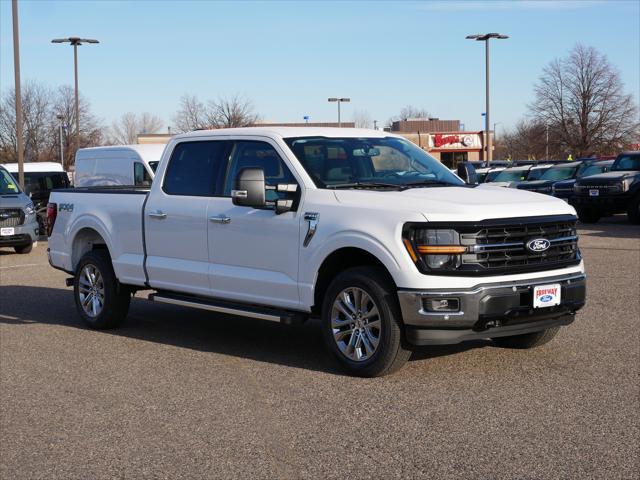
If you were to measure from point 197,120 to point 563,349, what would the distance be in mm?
50071

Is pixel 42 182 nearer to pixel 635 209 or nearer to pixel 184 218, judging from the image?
pixel 635 209

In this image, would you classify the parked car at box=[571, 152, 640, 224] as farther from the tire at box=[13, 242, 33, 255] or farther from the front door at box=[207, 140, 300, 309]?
the front door at box=[207, 140, 300, 309]

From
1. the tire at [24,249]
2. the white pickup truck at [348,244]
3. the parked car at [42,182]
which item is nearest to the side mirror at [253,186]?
the white pickup truck at [348,244]

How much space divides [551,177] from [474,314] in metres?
24.0

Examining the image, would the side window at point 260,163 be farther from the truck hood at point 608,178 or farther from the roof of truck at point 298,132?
the truck hood at point 608,178

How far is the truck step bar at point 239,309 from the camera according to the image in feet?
25.2

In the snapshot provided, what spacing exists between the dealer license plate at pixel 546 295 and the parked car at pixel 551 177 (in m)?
21.8

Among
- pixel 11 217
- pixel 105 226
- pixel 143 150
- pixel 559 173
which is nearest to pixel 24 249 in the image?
pixel 11 217

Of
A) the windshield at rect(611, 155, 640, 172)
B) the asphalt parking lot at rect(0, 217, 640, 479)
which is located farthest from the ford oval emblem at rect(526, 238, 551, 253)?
the windshield at rect(611, 155, 640, 172)

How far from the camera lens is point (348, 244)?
7176 mm

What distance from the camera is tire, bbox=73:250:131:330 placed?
9.67 metres

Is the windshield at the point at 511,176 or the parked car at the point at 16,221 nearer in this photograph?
the parked car at the point at 16,221

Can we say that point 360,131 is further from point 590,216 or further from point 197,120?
point 197,120

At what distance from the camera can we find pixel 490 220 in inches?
269
